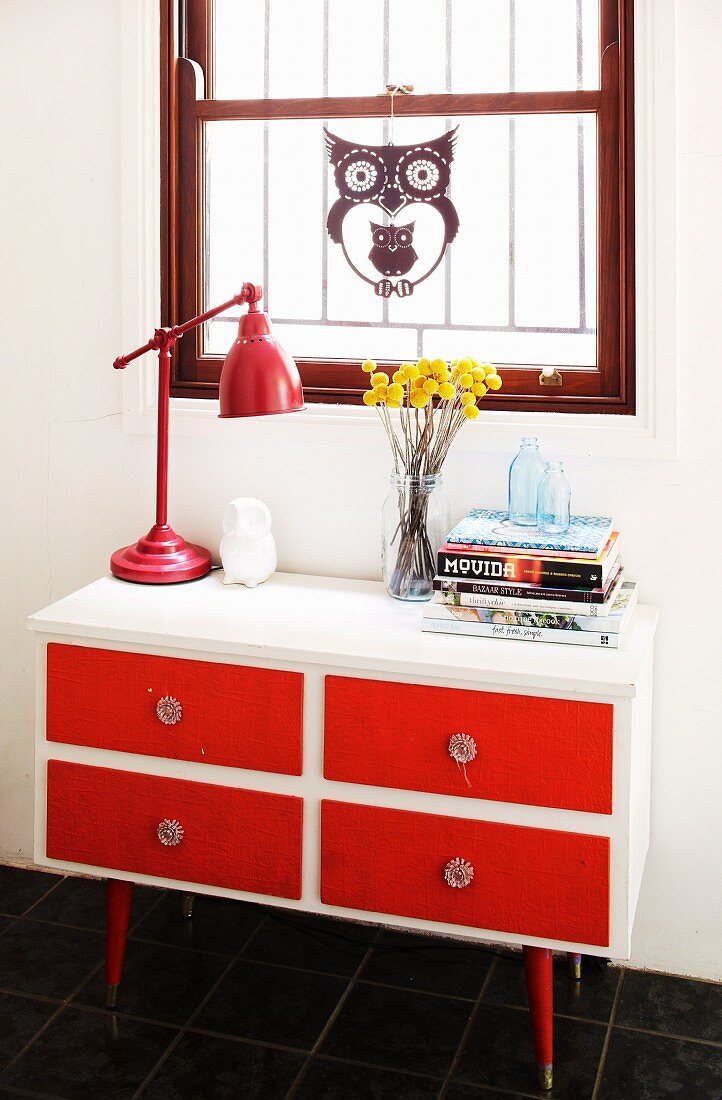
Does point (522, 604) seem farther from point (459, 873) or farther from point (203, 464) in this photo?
point (203, 464)

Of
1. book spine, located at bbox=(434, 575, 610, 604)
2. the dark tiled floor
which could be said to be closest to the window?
book spine, located at bbox=(434, 575, 610, 604)

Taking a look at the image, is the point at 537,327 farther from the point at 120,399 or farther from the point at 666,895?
the point at 666,895

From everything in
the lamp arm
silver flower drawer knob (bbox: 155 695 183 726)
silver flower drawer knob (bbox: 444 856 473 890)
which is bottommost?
silver flower drawer knob (bbox: 444 856 473 890)

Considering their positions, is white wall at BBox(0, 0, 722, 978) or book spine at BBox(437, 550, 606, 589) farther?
white wall at BBox(0, 0, 722, 978)

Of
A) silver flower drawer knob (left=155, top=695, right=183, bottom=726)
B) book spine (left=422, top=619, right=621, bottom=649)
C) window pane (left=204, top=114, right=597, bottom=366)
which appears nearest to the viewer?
book spine (left=422, top=619, right=621, bottom=649)

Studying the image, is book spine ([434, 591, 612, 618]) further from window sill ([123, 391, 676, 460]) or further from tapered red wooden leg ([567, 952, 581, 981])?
tapered red wooden leg ([567, 952, 581, 981])

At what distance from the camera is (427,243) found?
7.91 feet

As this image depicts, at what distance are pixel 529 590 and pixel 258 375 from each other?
0.63 meters

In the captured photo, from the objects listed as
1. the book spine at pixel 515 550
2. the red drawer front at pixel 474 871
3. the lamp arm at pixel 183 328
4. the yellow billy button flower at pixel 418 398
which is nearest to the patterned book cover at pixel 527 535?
the book spine at pixel 515 550

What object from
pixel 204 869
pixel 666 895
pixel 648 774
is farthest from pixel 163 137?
pixel 666 895

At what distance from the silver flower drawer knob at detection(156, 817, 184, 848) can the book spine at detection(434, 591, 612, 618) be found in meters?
0.62

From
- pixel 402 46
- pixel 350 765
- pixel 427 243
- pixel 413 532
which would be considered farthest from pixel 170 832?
pixel 402 46

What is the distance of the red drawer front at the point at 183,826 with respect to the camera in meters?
2.07

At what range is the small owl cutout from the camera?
238cm
